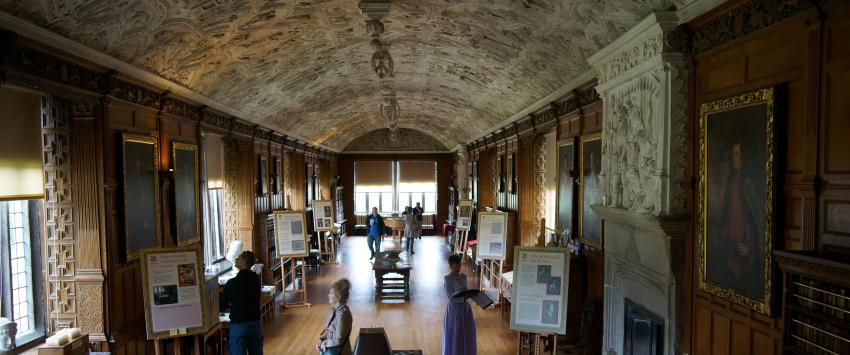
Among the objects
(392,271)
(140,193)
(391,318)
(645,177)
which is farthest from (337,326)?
(392,271)

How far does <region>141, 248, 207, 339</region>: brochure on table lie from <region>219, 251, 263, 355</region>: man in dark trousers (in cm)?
43

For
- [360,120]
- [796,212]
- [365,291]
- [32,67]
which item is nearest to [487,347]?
[365,291]

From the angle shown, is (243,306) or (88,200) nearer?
(88,200)

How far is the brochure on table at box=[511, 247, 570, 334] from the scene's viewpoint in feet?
19.5

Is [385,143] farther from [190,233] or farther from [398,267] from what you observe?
[190,233]

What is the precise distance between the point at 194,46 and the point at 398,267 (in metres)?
6.33

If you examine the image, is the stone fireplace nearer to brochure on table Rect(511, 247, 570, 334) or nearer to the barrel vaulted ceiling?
the barrel vaulted ceiling

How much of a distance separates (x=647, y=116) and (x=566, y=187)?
322 cm

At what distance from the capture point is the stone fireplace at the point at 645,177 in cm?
433

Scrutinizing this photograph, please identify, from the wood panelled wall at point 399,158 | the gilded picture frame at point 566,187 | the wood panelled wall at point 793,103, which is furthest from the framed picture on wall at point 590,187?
the wood panelled wall at point 399,158

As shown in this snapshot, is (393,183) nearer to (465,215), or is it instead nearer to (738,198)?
(465,215)

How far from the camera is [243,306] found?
570 centimetres

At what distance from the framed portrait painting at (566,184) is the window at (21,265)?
6.59m

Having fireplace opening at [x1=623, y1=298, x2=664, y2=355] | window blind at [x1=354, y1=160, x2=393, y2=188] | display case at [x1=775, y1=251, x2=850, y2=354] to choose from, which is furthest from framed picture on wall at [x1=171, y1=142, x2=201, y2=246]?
window blind at [x1=354, y1=160, x2=393, y2=188]
